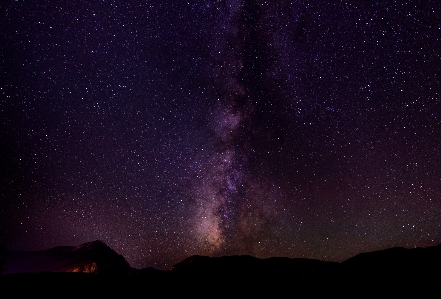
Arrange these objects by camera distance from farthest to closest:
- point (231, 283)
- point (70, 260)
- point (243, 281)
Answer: point (70, 260) < point (243, 281) < point (231, 283)

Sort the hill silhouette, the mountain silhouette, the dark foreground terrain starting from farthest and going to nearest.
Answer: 1. the mountain silhouette
2. the hill silhouette
3. the dark foreground terrain

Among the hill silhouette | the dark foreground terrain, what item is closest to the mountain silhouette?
the hill silhouette

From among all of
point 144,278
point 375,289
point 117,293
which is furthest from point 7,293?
point 375,289

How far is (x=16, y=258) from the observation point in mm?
83000

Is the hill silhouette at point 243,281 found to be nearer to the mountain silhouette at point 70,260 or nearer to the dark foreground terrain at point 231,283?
the dark foreground terrain at point 231,283

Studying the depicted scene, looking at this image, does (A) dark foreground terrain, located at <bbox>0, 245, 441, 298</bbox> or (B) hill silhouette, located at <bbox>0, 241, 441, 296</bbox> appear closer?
(A) dark foreground terrain, located at <bbox>0, 245, 441, 298</bbox>

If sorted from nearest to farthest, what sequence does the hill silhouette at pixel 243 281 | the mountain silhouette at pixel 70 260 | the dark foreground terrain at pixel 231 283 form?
1. the dark foreground terrain at pixel 231 283
2. the hill silhouette at pixel 243 281
3. the mountain silhouette at pixel 70 260

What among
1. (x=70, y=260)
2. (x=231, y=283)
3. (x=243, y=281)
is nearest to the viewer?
(x=231, y=283)

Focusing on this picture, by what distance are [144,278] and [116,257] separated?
73180 millimetres

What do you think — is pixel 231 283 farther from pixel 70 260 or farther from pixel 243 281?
pixel 70 260

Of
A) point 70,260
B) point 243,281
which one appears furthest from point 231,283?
point 70,260

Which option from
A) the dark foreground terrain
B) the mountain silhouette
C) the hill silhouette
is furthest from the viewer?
the mountain silhouette

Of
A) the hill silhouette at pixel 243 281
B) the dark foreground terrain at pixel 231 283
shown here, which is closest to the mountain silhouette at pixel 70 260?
the hill silhouette at pixel 243 281

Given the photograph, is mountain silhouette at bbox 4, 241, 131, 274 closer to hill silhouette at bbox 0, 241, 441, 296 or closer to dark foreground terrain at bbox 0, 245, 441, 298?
hill silhouette at bbox 0, 241, 441, 296
